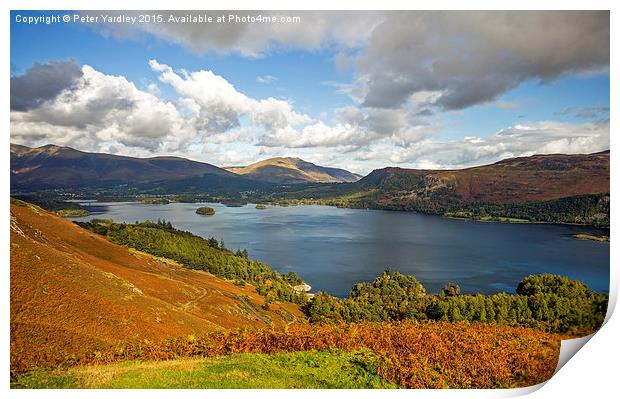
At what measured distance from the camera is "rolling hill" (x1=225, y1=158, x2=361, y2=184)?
535 feet

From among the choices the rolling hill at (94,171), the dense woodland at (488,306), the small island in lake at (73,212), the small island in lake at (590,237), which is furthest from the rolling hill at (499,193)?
the small island in lake at (73,212)

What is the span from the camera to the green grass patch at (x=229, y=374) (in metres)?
4.51

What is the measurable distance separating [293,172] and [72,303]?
6716 inches

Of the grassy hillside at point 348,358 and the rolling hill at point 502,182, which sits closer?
the grassy hillside at point 348,358

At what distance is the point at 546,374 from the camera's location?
5.30m

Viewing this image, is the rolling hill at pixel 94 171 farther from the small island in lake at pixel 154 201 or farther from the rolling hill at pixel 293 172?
the rolling hill at pixel 293 172

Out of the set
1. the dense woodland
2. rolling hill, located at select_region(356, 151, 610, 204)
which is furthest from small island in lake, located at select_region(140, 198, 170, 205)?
the dense woodland

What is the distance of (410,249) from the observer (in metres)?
37.1

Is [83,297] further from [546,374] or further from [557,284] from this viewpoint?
[557,284]

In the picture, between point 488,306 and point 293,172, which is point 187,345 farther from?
point 293,172

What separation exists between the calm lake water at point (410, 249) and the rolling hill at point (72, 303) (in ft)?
61.3

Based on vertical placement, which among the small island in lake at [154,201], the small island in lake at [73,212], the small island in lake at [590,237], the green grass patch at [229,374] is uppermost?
the small island in lake at [154,201]

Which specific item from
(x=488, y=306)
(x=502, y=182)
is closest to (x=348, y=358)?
(x=488, y=306)

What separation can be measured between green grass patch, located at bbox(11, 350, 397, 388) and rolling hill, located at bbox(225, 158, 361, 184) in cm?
14877
